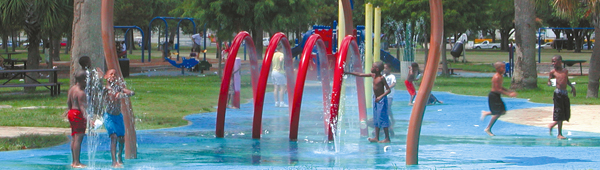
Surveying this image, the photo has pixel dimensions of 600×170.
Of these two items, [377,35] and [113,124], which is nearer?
[113,124]

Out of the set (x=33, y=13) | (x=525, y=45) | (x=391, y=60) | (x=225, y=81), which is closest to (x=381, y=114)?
(x=225, y=81)

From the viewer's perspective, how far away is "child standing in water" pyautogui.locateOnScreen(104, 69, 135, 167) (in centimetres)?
763

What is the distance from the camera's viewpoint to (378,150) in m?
9.40

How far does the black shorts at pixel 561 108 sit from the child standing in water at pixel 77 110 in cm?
700

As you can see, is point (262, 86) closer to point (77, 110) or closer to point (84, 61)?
point (84, 61)

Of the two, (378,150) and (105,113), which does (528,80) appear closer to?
(378,150)

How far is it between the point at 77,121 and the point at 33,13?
12.2 metres

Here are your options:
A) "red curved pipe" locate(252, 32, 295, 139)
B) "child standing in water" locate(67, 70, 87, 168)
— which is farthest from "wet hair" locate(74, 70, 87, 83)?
"red curved pipe" locate(252, 32, 295, 139)

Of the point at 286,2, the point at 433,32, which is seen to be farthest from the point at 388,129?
the point at 286,2

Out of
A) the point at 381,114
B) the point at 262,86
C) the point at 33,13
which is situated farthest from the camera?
the point at 33,13

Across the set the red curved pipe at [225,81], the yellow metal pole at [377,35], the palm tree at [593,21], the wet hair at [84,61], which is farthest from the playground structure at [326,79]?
the palm tree at [593,21]

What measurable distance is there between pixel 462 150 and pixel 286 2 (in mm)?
16197

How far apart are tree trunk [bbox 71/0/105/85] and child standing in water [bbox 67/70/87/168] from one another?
4.81 metres

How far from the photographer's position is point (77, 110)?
7.61m
